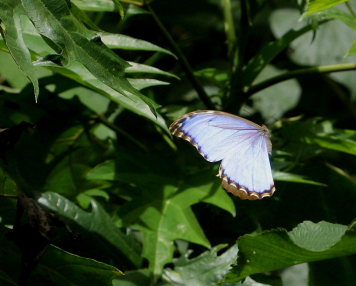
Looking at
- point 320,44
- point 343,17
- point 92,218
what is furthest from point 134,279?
point 320,44

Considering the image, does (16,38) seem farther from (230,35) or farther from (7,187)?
(230,35)

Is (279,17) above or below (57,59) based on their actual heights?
below

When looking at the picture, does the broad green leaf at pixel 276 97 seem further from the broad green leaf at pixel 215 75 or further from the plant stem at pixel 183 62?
the plant stem at pixel 183 62

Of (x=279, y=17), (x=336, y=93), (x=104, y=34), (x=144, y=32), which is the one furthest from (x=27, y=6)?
(x=336, y=93)

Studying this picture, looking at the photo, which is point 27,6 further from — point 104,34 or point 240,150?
point 240,150

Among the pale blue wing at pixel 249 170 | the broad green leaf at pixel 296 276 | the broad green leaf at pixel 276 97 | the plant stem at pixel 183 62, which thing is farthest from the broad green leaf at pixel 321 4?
the broad green leaf at pixel 276 97

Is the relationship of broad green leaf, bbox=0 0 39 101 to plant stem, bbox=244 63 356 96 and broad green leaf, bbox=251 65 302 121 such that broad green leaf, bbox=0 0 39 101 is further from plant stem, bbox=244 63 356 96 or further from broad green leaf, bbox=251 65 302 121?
broad green leaf, bbox=251 65 302 121
